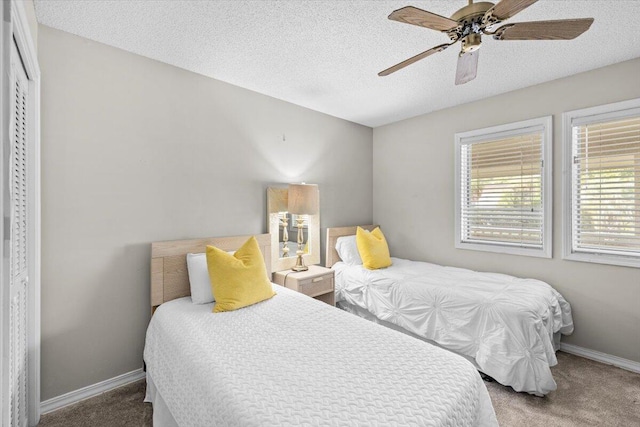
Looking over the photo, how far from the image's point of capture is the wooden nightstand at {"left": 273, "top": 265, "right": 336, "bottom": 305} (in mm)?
2922

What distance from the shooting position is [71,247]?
206cm

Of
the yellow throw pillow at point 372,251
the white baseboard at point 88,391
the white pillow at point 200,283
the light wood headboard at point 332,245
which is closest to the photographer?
the white baseboard at point 88,391

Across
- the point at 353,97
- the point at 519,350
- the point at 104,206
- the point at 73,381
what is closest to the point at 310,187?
the point at 353,97

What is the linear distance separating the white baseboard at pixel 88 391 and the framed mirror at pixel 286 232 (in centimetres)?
141

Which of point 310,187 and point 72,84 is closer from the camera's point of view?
point 72,84

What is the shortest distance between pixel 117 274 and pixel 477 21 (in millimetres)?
2743

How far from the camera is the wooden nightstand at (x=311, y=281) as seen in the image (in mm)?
2922

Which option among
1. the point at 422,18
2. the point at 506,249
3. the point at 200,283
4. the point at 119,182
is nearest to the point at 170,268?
the point at 200,283

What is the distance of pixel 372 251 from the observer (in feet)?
11.1

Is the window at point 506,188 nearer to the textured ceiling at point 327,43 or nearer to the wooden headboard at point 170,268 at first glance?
the textured ceiling at point 327,43

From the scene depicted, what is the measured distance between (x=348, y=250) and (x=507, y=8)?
264cm

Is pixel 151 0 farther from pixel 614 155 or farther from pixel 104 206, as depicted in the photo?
pixel 614 155

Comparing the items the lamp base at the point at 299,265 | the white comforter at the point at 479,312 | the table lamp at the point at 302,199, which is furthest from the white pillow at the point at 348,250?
the table lamp at the point at 302,199

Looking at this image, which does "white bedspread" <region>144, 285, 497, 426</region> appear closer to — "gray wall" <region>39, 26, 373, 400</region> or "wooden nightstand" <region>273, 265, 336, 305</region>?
"gray wall" <region>39, 26, 373, 400</region>
